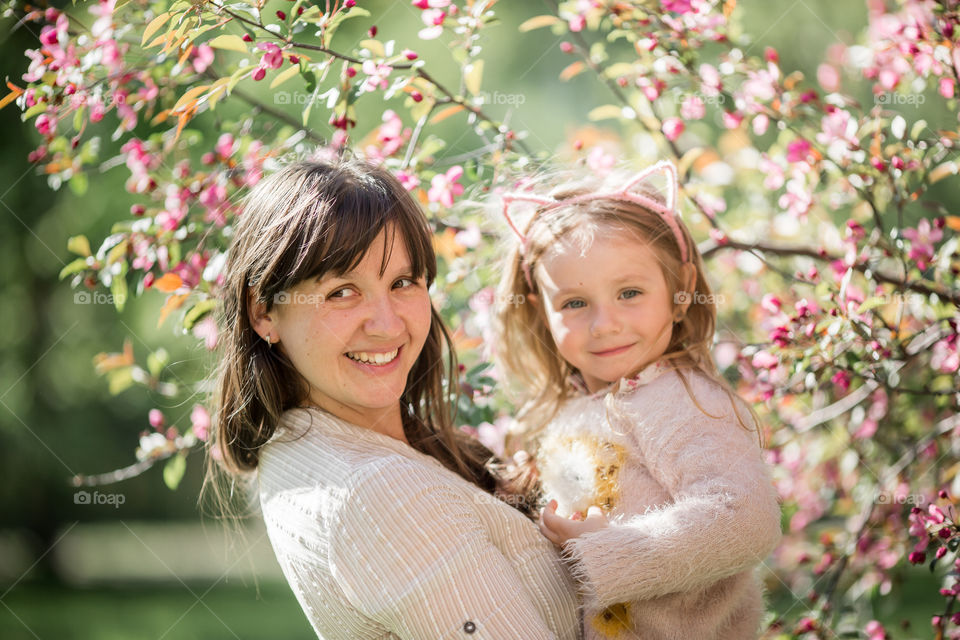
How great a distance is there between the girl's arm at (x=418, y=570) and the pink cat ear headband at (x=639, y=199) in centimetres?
92

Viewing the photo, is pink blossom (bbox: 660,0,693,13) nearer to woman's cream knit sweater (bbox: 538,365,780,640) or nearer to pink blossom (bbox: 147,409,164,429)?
woman's cream knit sweater (bbox: 538,365,780,640)

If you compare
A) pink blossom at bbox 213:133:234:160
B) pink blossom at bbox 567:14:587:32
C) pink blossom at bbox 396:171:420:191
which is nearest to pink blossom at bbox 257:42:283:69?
pink blossom at bbox 396:171:420:191

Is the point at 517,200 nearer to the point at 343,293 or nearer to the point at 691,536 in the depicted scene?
the point at 343,293

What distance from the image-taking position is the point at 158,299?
898cm

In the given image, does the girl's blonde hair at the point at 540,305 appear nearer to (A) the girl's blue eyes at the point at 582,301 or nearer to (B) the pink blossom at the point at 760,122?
(A) the girl's blue eyes at the point at 582,301

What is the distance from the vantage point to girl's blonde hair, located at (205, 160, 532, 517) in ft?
5.79

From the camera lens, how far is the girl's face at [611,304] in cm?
211

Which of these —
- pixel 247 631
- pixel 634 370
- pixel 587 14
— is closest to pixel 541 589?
pixel 634 370

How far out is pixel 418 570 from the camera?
5.07ft

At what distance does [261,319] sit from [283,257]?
20 cm

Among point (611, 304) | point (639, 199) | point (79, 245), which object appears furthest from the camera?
point (79, 245)

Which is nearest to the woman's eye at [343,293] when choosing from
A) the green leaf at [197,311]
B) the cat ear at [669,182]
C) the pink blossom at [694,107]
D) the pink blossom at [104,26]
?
the green leaf at [197,311]

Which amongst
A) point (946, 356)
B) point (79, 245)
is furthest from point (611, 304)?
point (79, 245)

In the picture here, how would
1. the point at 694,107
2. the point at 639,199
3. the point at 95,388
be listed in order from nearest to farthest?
the point at 639,199 → the point at 694,107 → the point at 95,388
